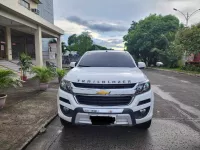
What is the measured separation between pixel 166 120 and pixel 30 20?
561 inches

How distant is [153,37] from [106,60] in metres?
40.5

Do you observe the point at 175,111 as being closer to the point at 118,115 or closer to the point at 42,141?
the point at 118,115

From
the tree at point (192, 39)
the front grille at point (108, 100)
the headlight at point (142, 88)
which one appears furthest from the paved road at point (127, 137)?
the tree at point (192, 39)

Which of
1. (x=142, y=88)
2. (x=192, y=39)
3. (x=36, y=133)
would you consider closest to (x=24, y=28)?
(x=36, y=133)

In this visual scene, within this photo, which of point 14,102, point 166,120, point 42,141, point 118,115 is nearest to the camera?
point 118,115

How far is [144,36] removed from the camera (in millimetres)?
46469

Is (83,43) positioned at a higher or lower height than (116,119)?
higher

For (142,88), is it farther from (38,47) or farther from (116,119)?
(38,47)

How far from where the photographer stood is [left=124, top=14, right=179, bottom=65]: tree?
142 feet

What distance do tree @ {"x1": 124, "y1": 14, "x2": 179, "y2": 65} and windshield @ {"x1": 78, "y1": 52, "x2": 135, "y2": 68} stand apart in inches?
1443

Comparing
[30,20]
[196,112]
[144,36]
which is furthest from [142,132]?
[144,36]

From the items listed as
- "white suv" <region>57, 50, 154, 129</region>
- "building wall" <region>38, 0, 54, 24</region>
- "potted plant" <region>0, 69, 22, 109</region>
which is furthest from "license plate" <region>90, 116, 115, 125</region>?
"building wall" <region>38, 0, 54, 24</region>

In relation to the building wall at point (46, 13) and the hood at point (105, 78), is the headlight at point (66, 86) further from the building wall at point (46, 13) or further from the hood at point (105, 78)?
the building wall at point (46, 13)

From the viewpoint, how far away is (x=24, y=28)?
821 inches
